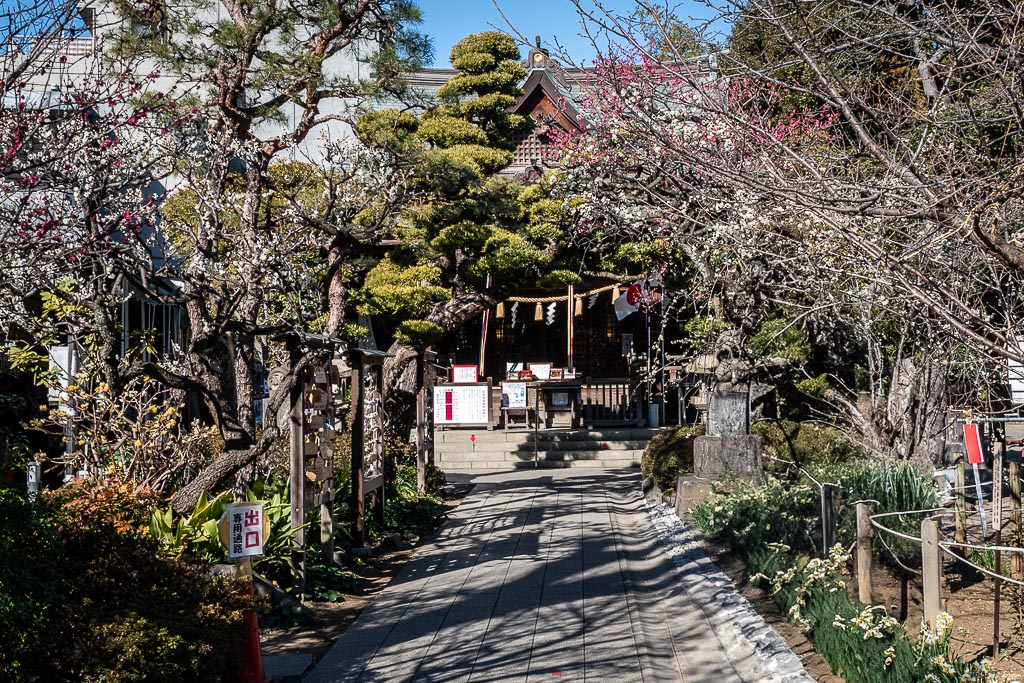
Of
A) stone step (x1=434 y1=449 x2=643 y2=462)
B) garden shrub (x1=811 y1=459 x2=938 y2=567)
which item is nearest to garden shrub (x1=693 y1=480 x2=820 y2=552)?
garden shrub (x1=811 y1=459 x2=938 y2=567)

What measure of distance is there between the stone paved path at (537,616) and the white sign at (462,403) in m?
9.22

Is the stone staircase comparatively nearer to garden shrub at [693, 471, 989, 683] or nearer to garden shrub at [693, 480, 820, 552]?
garden shrub at [693, 471, 989, 683]

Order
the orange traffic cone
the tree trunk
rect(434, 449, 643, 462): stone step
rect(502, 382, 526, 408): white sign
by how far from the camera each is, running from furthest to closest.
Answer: rect(502, 382, 526, 408): white sign < rect(434, 449, 643, 462): stone step < the tree trunk < the orange traffic cone

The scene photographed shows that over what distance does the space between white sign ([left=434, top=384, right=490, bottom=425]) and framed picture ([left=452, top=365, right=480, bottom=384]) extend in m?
0.72

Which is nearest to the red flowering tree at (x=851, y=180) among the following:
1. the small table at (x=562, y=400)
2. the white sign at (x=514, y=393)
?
the white sign at (x=514, y=393)

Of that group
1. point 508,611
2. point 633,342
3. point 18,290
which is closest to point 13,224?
point 18,290

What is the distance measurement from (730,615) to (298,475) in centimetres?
409

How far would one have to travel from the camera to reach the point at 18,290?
905cm

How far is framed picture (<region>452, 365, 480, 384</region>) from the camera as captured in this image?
76.4ft

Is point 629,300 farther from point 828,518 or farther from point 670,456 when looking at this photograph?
point 828,518

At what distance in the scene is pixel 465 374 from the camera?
922 inches

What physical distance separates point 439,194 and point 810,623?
9.90m

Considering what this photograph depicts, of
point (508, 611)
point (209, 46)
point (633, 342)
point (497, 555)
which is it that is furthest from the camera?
→ point (633, 342)

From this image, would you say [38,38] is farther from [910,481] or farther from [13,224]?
[910,481]
